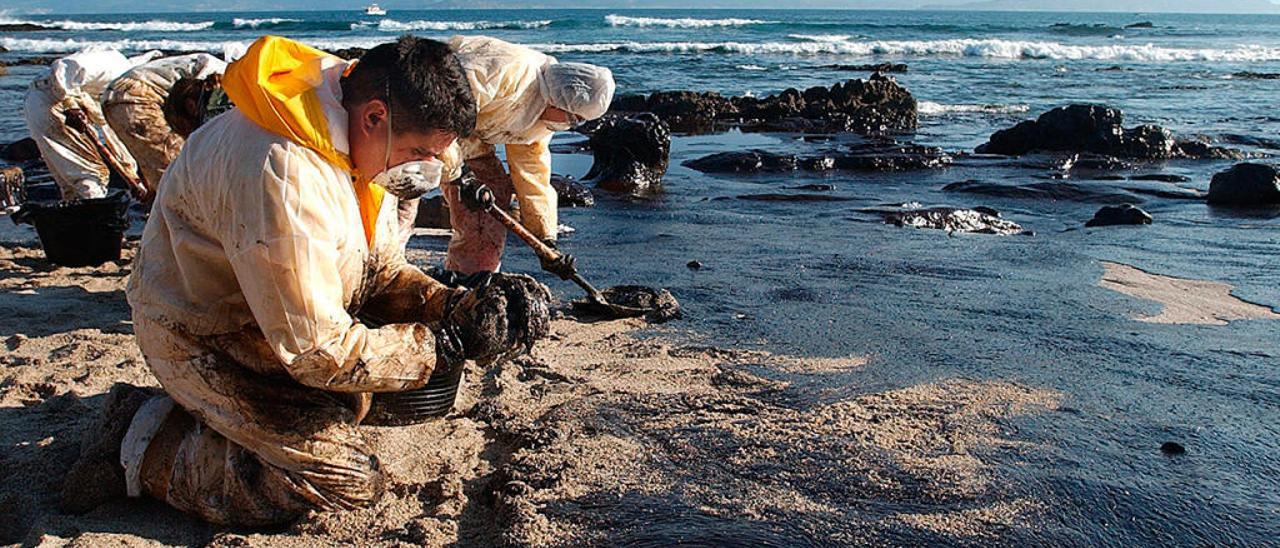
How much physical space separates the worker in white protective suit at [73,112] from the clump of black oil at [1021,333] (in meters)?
2.34

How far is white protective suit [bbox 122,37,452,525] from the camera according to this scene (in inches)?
95.5

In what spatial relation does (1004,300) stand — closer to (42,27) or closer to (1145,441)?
(1145,441)

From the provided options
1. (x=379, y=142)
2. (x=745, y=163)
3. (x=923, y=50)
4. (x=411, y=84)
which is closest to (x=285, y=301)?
(x=379, y=142)

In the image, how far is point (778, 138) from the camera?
14781 millimetres

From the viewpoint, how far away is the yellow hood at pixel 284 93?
2410 mm

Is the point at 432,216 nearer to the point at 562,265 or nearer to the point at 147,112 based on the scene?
the point at 147,112

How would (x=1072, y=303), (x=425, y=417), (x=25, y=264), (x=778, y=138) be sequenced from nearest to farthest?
(x=425, y=417), (x=1072, y=303), (x=25, y=264), (x=778, y=138)

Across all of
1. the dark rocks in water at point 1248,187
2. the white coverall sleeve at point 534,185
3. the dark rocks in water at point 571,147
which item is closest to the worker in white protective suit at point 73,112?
the white coverall sleeve at point 534,185

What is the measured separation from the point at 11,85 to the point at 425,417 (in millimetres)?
22622

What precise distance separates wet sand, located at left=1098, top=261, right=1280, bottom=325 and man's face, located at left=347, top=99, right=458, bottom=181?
4.02 meters

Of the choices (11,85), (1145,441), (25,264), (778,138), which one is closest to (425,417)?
(1145,441)

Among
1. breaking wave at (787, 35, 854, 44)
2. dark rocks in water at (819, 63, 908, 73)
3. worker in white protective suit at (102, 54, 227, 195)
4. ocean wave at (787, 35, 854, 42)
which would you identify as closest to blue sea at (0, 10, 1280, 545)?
worker in white protective suit at (102, 54, 227, 195)

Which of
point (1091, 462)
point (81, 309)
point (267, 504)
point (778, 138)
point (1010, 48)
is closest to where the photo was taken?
point (267, 504)

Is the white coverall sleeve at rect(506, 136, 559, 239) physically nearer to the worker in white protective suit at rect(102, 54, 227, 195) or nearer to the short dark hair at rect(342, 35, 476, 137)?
the worker in white protective suit at rect(102, 54, 227, 195)
